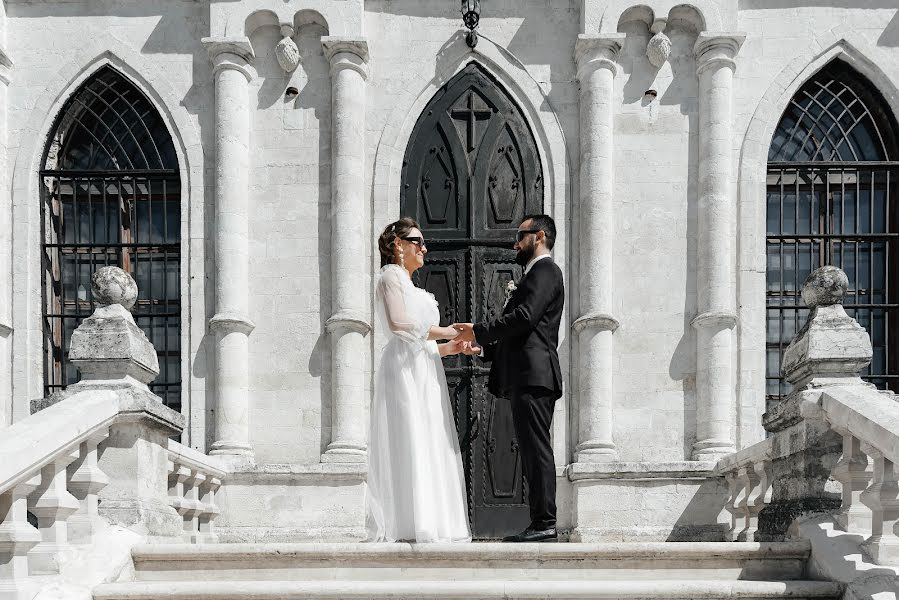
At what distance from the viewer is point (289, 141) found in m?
11.0

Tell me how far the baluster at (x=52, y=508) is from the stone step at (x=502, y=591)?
330 millimetres

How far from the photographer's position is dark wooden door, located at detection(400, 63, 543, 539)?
1068 cm

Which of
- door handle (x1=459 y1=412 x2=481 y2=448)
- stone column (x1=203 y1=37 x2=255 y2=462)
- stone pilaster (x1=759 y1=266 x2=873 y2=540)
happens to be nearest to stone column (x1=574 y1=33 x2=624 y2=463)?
door handle (x1=459 y1=412 x2=481 y2=448)

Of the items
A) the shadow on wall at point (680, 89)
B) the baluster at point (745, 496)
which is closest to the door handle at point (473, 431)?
the shadow on wall at point (680, 89)

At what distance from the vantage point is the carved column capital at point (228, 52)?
10797mm

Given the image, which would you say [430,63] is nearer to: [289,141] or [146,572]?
[289,141]

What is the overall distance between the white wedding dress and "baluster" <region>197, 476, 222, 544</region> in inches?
92.0

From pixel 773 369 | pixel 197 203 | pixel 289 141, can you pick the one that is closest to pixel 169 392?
pixel 197 203

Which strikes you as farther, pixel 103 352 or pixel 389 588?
pixel 103 352

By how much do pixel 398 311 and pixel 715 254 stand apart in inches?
188

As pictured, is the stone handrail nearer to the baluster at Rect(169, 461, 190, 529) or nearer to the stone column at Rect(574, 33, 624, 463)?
the baluster at Rect(169, 461, 190, 529)

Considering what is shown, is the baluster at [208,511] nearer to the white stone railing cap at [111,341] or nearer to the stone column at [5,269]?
the white stone railing cap at [111,341]

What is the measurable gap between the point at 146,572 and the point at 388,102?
609 centimetres

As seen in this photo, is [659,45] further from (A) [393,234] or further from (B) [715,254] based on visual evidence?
(A) [393,234]
